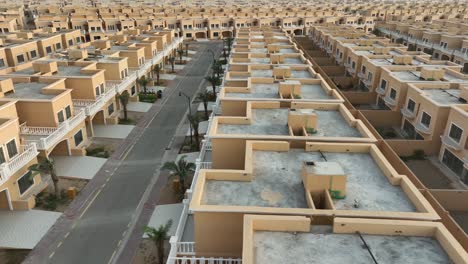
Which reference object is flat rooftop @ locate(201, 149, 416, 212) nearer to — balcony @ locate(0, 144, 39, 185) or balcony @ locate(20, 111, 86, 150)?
balcony @ locate(0, 144, 39, 185)

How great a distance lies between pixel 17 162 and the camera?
105 ft

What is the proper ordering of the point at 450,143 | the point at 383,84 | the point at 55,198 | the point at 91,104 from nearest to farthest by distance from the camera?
the point at 55,198 < the point at 450,143 < the point at 91,104 < the point at 383,84

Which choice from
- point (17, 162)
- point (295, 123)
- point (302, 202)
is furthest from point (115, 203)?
point (302, 202)

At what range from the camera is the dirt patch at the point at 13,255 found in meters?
27.5

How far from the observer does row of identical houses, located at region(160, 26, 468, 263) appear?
17.1 metres

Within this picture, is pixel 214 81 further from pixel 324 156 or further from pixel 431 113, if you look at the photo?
pixel 324 156

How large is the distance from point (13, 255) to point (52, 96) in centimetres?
1832

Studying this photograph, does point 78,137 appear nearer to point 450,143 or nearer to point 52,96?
point 52,96

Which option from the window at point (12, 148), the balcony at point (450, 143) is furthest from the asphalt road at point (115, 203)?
the balcony at point (450, 143)

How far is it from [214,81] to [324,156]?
34.5 meters

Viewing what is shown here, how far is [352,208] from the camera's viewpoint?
20.2m

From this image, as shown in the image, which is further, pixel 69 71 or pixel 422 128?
pixel 69 71

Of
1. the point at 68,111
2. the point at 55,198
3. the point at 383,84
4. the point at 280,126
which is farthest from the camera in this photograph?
the point at 383,84

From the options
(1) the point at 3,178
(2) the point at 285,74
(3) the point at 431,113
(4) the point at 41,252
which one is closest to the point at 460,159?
(3) the point at 431,113
